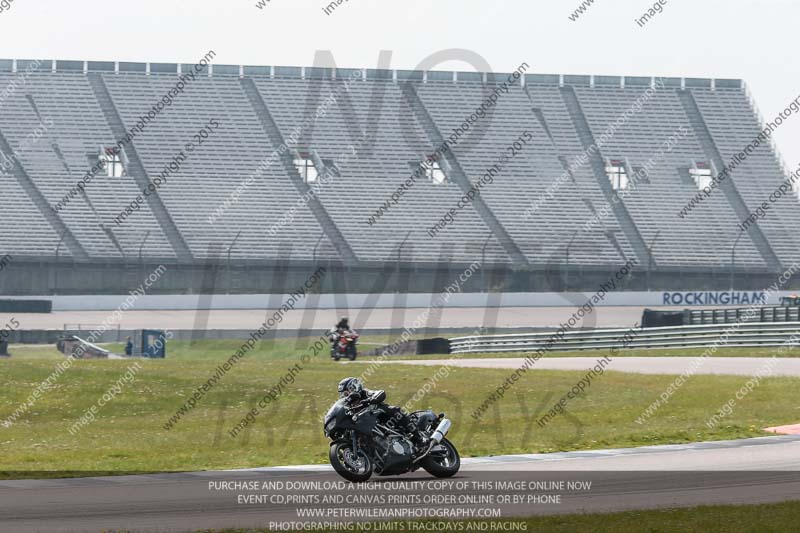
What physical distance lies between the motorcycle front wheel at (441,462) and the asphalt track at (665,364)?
602 inches

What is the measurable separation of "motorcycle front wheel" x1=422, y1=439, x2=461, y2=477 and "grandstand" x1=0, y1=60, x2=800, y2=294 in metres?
44.2

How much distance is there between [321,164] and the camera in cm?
6731

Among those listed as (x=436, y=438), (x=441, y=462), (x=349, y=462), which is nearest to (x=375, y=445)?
(x=349, y=462)

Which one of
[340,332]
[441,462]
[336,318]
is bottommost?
[441,462]

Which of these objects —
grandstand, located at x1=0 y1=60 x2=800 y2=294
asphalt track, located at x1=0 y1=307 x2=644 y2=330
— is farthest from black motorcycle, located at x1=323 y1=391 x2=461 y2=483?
grandstand, located at x1=0 y1=60 x2=800 y2=294

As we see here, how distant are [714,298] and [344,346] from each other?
90.2 ft

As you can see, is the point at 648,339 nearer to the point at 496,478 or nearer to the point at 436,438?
the point at 496,478

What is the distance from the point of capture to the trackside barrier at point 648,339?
3544 cm

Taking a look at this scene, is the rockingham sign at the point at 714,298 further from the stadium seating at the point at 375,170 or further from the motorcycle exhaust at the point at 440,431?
the motorcycle exhaust at the point at 440,431

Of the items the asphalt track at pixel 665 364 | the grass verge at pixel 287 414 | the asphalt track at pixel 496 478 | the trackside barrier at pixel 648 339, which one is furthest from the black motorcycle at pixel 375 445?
the trackside barrier at pixel 648 339

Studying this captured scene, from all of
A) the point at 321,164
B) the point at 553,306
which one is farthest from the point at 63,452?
the point at 321,164

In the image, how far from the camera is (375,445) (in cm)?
1352

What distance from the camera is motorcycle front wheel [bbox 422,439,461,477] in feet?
45.1

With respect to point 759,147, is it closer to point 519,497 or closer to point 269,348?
point 269,348
